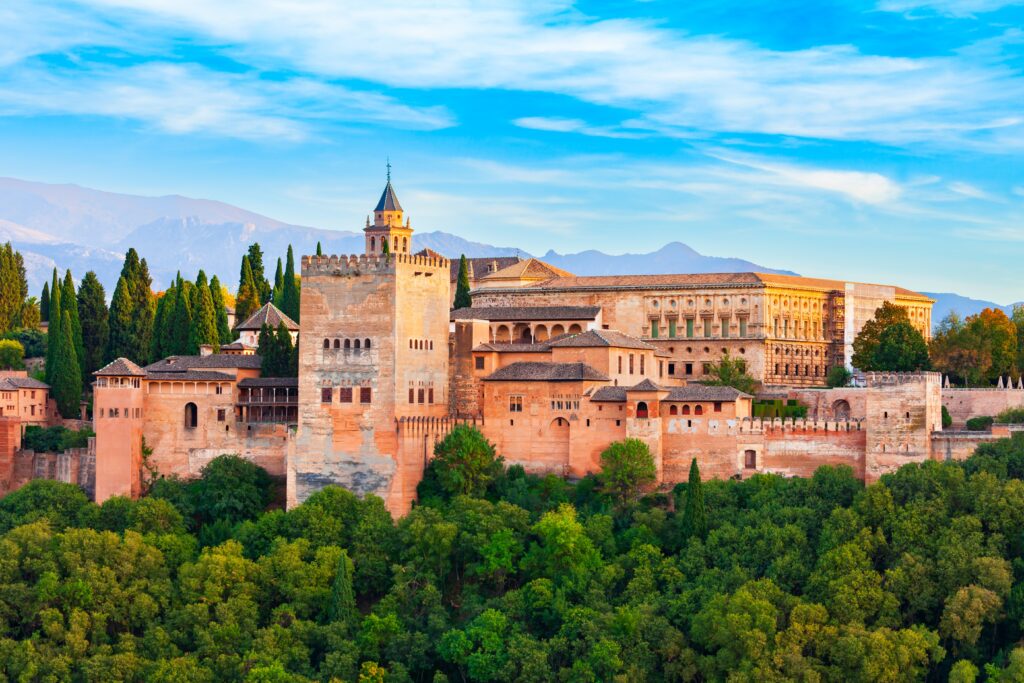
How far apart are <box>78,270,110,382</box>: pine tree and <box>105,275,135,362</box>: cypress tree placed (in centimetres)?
29

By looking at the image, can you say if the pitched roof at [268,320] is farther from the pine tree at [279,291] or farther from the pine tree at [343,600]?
the pine tree at [343,600]

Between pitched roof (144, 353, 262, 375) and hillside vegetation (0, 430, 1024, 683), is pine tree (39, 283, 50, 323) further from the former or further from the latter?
hillside vegetation (0, 430, 1024, 683)

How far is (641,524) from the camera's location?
45.8 meters

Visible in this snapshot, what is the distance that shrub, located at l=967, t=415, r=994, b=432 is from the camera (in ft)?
165

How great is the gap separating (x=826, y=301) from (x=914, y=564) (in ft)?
85.5

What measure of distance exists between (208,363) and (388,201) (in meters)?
25.2

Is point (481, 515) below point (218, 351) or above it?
below

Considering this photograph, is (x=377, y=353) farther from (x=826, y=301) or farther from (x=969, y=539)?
(x=826, y=301)

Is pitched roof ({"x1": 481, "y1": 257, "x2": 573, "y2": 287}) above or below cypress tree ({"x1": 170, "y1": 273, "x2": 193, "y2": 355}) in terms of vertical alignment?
above

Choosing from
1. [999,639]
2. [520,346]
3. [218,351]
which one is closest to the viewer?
[999,639]

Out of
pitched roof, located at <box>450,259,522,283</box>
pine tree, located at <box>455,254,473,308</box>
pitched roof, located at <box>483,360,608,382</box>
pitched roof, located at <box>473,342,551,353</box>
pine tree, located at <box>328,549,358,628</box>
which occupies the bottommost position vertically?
pine tree, located at <box>328,549,358,628</box>

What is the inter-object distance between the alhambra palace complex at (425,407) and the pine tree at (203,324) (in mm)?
5588

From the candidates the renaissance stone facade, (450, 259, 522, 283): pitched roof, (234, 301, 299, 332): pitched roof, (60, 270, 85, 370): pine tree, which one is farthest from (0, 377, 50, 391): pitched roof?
(450, 259, 522, 283): pitched roof

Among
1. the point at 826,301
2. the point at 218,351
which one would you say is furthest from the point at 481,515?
the point at 826,301
